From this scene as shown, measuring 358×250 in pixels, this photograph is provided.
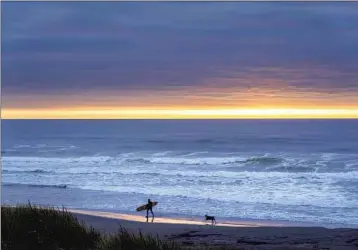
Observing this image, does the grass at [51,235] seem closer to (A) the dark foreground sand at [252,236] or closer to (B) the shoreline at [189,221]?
(A) the dark foreground sand at [252,236]

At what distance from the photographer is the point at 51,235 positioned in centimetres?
723

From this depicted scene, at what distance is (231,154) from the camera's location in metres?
42.0

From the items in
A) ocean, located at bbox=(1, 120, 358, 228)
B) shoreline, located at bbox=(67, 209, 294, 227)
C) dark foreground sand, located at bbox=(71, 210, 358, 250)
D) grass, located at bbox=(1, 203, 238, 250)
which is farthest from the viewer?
ocean, located at bbox=(1, 120, 358, 228)

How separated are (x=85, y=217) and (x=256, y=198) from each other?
6.89 metres

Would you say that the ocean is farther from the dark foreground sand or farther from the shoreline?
the dark foreground sand

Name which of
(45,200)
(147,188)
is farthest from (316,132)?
(45,200)

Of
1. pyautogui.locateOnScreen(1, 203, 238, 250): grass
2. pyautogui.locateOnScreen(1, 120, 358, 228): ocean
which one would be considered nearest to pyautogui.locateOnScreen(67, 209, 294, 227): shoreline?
pyautogui.locateOnScreen(1, 120, 358, 228): ocean

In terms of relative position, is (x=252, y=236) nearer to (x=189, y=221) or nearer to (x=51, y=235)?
(x=189, y=221)

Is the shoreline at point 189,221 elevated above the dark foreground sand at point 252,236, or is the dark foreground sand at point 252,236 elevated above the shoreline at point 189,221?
the shoreline at point 189,221

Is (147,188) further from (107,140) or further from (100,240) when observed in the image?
(107,140)

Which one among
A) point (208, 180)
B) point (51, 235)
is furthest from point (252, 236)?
point (208, 180)

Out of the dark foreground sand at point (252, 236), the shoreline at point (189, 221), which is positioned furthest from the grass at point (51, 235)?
the shoreline at point (189, 221)

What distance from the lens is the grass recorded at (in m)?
6.81

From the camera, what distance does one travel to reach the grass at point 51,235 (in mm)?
6811
